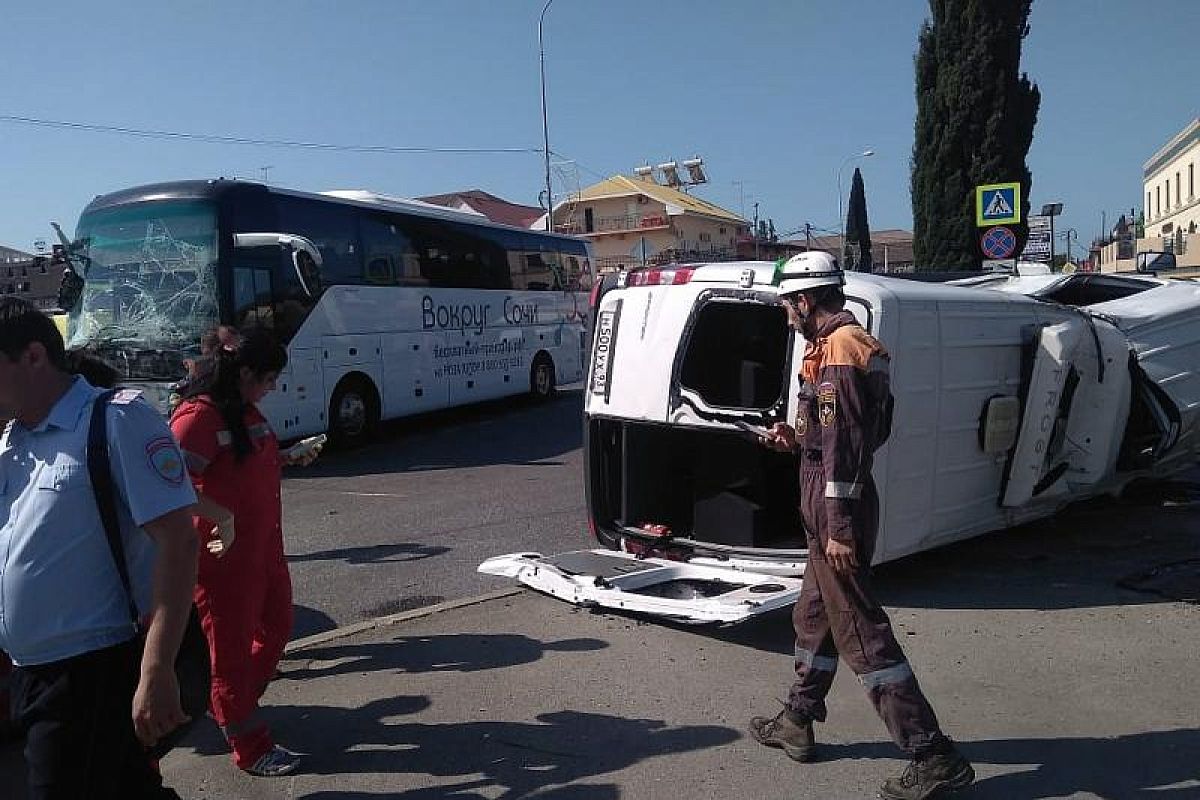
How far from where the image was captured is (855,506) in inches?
141

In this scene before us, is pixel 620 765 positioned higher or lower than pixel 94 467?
lower

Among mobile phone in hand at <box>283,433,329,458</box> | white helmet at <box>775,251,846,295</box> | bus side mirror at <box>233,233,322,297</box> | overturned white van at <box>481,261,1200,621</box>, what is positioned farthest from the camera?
bus side mirror at <box>233,233,322,297</box>

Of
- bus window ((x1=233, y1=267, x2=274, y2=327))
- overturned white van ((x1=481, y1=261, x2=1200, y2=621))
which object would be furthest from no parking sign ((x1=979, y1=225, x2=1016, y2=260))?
bus window ((x1=233, y1=267, x2=274, y2=327))

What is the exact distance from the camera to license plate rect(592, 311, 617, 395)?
241 inches

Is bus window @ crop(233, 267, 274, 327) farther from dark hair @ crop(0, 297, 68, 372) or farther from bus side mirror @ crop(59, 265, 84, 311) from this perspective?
dark hair @ crop(0, 297, 68, 372)

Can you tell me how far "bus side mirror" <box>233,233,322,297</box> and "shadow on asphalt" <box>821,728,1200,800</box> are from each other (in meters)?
9.78

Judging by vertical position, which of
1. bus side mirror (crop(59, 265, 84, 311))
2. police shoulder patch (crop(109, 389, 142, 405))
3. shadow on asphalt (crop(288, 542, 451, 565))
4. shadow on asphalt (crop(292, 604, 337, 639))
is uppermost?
bus side mirror (crop(59, 265, 84, 311))

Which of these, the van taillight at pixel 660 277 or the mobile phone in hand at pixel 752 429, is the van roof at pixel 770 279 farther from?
the mobile phone in hand at pixel 752 429

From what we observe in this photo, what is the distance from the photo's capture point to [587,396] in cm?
625

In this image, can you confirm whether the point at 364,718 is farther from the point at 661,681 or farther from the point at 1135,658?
the point at 1135,658

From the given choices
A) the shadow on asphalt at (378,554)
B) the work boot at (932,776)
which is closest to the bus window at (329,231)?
the shadow on asphalt at (378,554)

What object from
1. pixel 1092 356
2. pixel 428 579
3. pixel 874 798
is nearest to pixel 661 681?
pixel 874 798

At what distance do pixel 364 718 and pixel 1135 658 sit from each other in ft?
12.5

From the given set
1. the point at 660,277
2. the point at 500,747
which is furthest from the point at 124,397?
the point at 660,277
